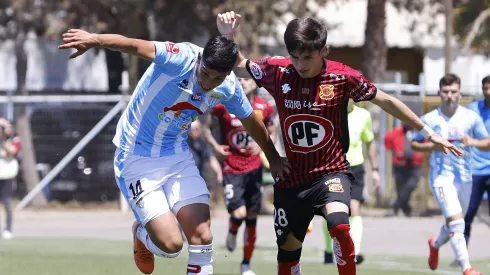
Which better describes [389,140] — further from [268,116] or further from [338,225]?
[338,225]

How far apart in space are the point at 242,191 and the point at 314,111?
4270 mm

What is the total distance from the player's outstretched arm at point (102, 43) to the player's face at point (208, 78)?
42 cm

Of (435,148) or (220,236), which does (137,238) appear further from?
(220,236)

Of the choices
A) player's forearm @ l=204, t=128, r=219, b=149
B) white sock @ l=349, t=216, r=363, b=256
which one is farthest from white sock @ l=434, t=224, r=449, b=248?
player's forearm @ l=204, t=128, r=219, b=149

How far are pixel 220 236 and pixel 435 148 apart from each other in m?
5.79

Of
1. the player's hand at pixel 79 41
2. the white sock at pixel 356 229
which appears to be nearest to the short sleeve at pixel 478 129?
the white sock at pixel 356 229

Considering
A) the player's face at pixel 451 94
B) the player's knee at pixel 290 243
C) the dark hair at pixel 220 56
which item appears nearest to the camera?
the dark hair at pixel 220 56

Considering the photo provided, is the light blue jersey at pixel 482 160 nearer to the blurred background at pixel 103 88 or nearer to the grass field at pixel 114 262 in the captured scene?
the grass field at pixel 114 262

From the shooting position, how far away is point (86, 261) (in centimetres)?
1077

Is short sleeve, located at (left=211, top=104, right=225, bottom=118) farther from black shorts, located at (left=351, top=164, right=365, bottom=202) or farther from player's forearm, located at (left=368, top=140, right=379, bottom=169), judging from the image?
player's forearm, located at (left=368, top=140, right=379, bottom=169)

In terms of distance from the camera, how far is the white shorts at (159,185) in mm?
7559

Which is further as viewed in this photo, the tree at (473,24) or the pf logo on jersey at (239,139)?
the tree at (473,24)

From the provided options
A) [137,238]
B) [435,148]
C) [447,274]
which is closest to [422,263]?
[447,274]

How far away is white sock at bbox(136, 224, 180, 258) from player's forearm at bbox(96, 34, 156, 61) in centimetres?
157
